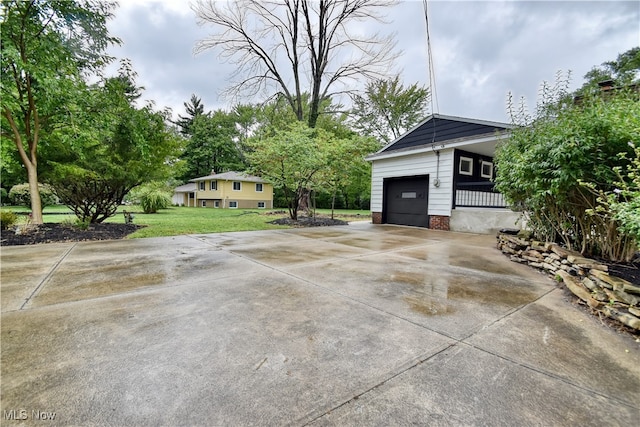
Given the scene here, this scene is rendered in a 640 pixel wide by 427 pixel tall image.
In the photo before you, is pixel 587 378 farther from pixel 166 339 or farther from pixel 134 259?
pixel 134 259

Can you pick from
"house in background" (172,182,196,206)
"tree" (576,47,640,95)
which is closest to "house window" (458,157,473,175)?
"tree" (576,47,640,95)

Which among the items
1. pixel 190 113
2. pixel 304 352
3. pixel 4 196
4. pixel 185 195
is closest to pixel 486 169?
pixel 304 352

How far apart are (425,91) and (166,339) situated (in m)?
25.1

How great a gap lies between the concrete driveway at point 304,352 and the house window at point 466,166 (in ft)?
20.2

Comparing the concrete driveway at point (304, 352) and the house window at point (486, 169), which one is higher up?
the house window at point (486, 169)

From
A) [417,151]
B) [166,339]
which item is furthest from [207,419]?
[417,151]

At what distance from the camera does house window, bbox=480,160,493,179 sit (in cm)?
983

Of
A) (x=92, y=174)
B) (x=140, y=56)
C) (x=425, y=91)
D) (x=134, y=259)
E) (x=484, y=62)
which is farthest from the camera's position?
(x=425, y=91)

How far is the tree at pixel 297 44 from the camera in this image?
583 inches

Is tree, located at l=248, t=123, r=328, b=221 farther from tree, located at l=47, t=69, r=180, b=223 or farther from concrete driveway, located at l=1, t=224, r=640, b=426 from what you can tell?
concrete driveway, located at l=1, t=224, r=640, b=426

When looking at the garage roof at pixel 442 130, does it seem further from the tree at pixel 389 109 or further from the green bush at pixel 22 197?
the green bush at pixel 22 197

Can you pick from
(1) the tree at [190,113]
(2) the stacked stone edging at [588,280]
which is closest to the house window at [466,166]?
(2) the stacked stone edging at [588,280]

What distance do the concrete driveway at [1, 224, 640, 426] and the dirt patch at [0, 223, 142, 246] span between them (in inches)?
116

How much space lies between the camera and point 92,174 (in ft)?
22.3
